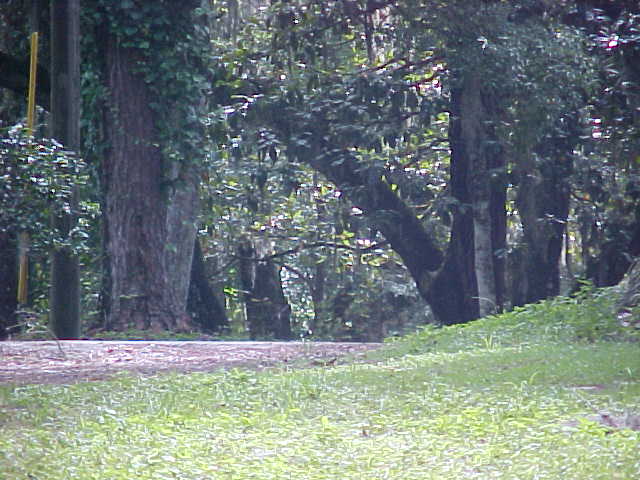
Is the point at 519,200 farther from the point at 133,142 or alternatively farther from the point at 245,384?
the point at 245,384

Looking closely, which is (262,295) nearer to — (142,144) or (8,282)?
(8,282)

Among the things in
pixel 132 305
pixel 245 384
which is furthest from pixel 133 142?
pixel 245 384

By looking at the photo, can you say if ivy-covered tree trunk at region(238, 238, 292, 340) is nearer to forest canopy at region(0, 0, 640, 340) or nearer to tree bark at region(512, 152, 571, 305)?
forest canopy at region(0, 0, 640, 340)

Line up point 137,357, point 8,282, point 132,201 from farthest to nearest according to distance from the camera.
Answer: point 8,282 → point 132,201 → point 137,357

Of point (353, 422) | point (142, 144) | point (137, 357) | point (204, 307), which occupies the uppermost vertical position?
point (142, 144)

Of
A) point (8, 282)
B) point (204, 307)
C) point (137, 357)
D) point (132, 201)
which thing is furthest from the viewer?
point (204, 307)

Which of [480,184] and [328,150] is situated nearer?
[480,184]

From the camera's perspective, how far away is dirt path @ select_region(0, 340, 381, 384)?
28.9 ft

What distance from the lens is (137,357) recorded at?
9945 millimetres

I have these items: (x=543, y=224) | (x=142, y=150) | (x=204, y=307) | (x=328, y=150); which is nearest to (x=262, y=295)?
(x=204, y=307)

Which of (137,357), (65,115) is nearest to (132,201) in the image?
(65,115)

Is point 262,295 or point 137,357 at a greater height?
point 262,295

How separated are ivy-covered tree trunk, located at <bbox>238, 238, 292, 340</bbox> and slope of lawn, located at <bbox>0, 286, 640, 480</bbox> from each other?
13449mm

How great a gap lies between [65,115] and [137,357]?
3365 millimetres
